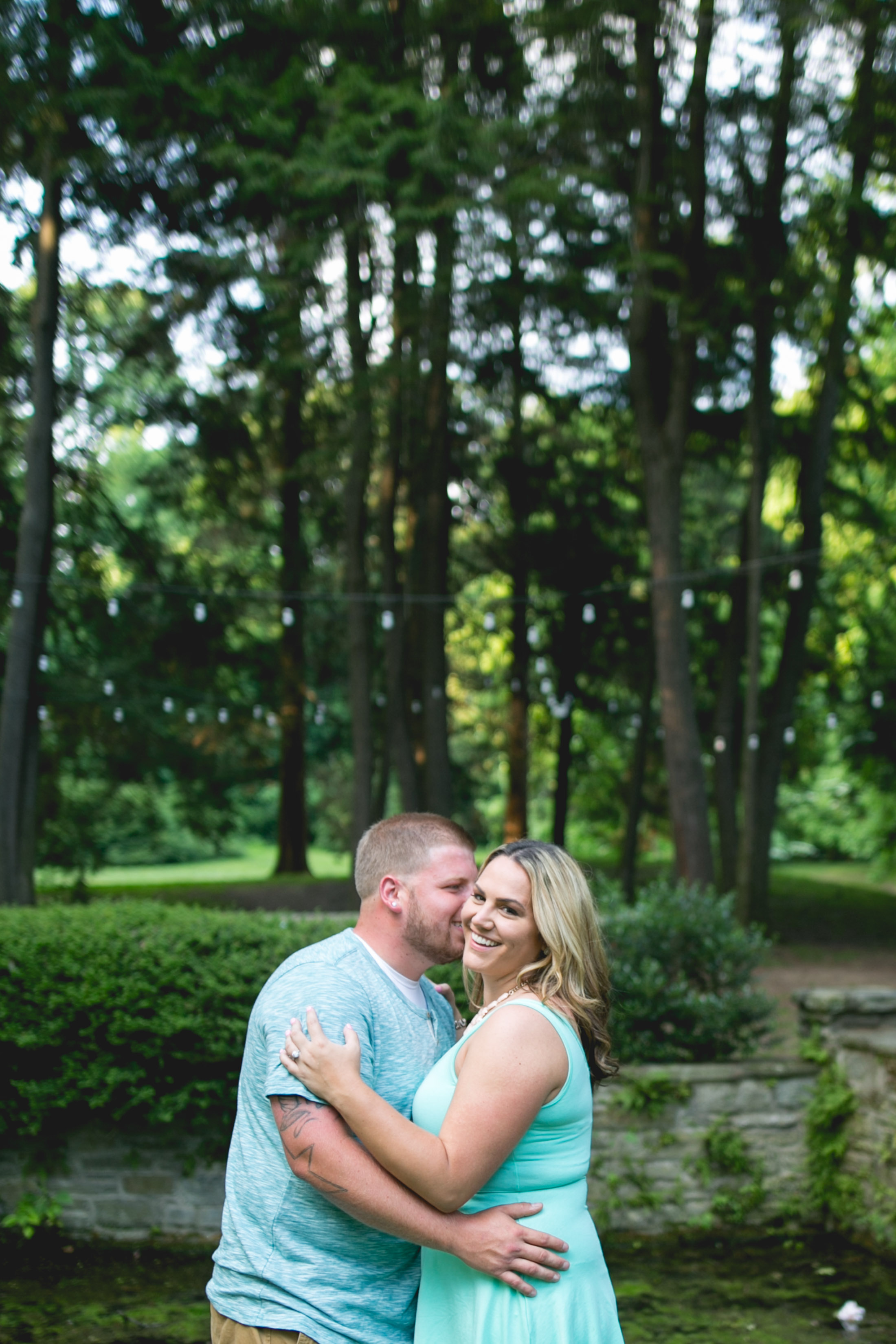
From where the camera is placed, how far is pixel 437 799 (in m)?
16.4

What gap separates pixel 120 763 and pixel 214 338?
8.66 metres

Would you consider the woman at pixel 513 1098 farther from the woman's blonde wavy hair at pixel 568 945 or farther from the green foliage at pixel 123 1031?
the green foliage at pixel 123 1031

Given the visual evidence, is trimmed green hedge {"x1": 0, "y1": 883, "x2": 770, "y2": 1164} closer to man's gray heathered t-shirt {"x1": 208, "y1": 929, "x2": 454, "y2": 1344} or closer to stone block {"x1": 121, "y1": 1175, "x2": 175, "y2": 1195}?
stone block {"x1": 121, "y1": 1175, "x2": 175, "y2": 1195}

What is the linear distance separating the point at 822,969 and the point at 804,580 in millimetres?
5562

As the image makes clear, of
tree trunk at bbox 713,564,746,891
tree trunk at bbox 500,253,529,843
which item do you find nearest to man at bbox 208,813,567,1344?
tree trunk at bbox 713,564,746,891

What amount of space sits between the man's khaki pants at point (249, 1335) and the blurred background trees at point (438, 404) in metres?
11.3

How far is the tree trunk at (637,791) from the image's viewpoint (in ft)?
66.3

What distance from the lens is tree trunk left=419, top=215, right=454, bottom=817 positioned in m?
16.5

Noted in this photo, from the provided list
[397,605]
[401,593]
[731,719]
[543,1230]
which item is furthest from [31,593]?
[543,1230]

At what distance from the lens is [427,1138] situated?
6.47 feet

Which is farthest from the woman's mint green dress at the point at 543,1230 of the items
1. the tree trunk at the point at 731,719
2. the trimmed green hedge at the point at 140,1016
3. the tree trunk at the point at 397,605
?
the tree trunk at the point at 731,719

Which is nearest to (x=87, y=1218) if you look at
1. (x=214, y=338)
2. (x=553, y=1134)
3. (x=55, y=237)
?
(x=553, y=1134)

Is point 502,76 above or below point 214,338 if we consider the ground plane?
above

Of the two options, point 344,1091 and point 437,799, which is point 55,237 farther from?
point 344,1091
